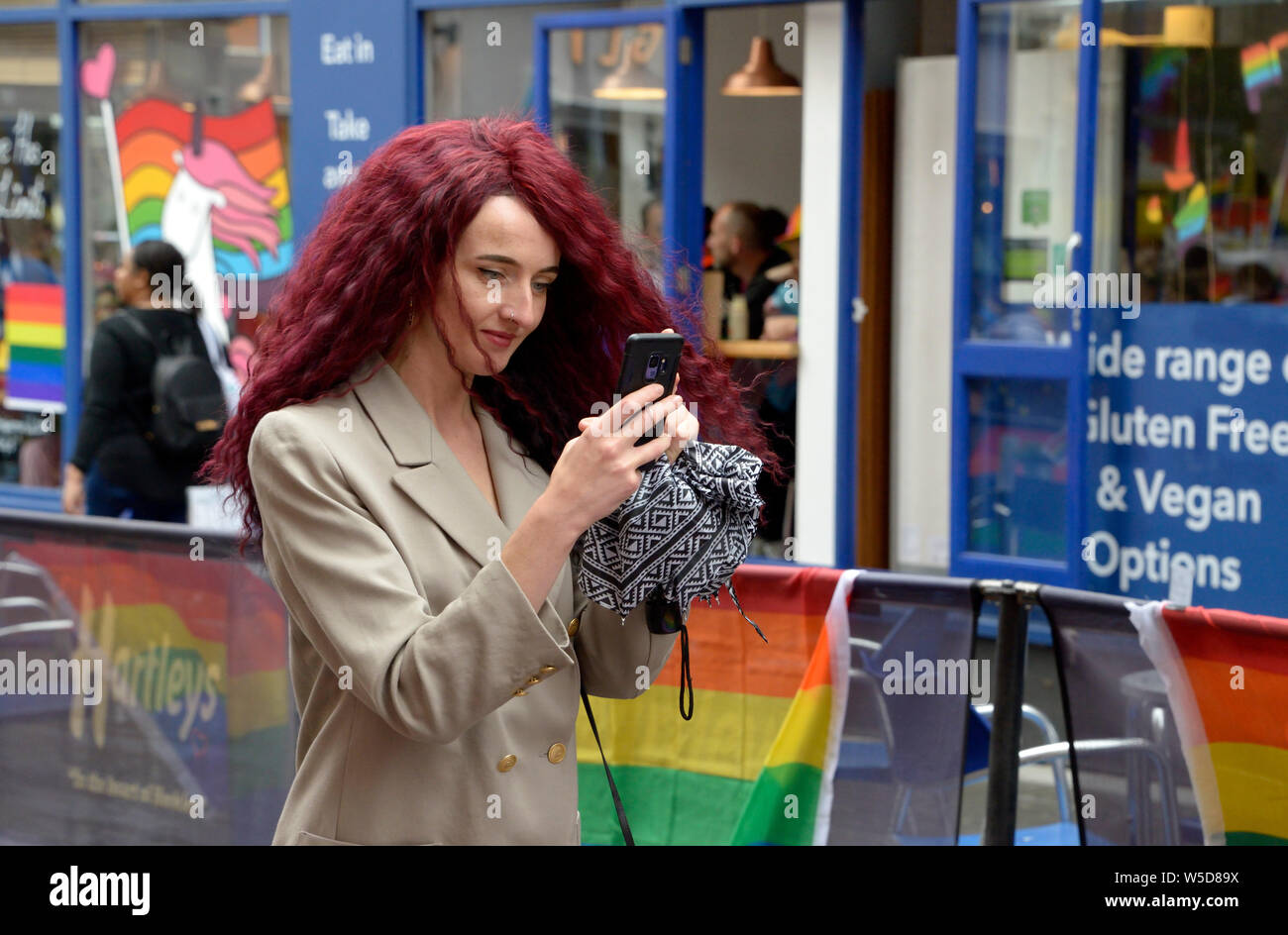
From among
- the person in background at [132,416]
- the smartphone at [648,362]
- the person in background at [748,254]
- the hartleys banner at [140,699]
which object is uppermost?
the person in background at [748,254]

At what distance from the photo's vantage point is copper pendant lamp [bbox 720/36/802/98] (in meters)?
7.87

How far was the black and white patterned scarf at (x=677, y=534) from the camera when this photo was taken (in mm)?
2152

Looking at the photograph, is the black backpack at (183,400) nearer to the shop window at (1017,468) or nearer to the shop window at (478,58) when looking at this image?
the shop window at (478,58)

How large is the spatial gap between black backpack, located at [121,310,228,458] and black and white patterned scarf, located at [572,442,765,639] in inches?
207

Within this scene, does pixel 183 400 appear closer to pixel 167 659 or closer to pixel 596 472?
pixel 167 659

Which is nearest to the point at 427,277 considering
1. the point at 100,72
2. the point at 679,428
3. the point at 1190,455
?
the point at 679,428

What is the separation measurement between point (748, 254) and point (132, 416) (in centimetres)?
313

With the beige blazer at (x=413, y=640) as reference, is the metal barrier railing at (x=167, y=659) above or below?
below

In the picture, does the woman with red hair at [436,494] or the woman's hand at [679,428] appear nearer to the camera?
the woman with red hair at [436,494]

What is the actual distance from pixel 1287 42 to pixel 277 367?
5.40 m

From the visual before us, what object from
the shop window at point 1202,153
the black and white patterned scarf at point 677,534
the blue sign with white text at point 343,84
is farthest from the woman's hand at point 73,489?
the black and white patterned scarf at point 677,534

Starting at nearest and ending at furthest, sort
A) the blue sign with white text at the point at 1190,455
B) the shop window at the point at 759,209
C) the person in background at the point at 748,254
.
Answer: the blue sign with white text at the point at 1190,455, the shop window at the point at 759,209, the person in background at the point at 748,254

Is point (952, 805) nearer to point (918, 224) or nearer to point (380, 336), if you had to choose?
point (380, 336)

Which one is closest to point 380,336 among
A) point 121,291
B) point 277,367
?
point 277,367
